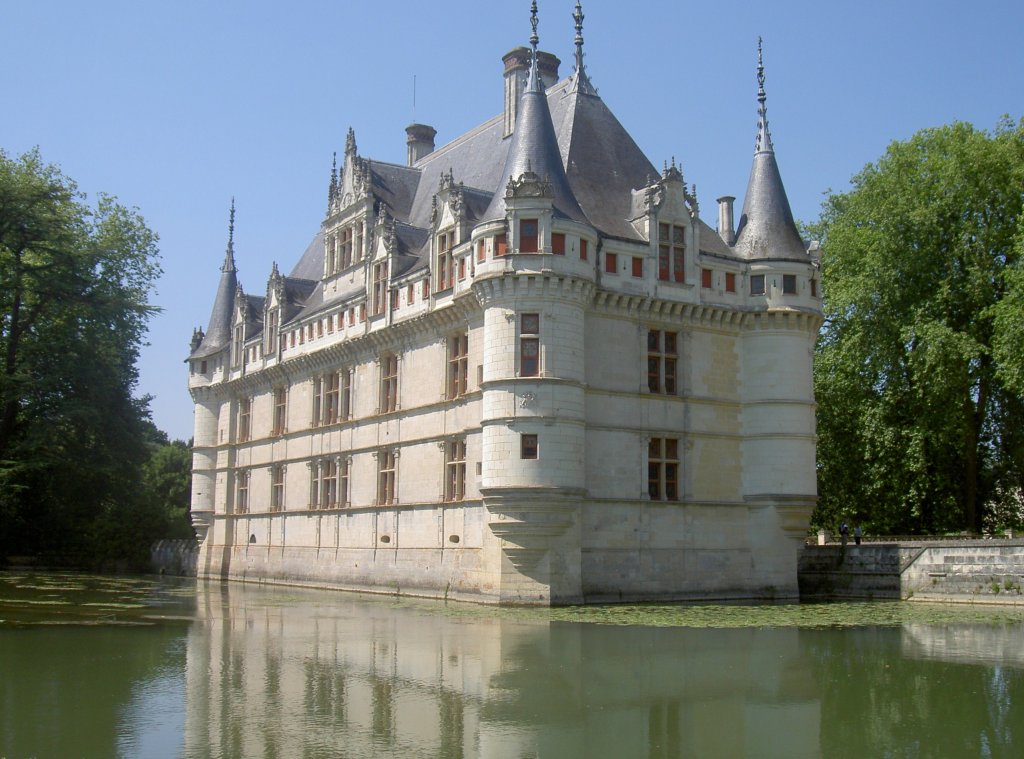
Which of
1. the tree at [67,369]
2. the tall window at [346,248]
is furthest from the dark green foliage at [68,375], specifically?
the tall window at [346,248]

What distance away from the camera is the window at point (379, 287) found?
31.2 metres

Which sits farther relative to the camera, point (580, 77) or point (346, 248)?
point (346, 248)

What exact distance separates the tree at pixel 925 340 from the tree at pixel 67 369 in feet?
86.3

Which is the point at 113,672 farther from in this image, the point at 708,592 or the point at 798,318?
the point at 798,318

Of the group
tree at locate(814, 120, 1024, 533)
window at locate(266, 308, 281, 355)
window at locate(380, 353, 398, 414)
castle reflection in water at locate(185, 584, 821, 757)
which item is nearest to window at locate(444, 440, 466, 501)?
window at locate(380, 353, 398, 414)

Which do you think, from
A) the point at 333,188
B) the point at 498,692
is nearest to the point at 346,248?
the point at 333,188

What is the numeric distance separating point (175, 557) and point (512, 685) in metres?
35.5

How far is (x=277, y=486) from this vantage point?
37781mm

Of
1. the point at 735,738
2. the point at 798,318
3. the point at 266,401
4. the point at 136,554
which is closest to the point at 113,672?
the point at 735,738

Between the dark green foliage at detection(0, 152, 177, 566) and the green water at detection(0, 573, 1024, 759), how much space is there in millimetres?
20159

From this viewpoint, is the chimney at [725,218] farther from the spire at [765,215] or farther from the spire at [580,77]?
the spire at [580,77]

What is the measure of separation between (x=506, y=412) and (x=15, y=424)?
25.2m

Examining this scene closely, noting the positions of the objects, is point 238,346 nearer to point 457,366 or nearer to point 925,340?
point 457,366

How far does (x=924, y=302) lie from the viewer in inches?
1291
